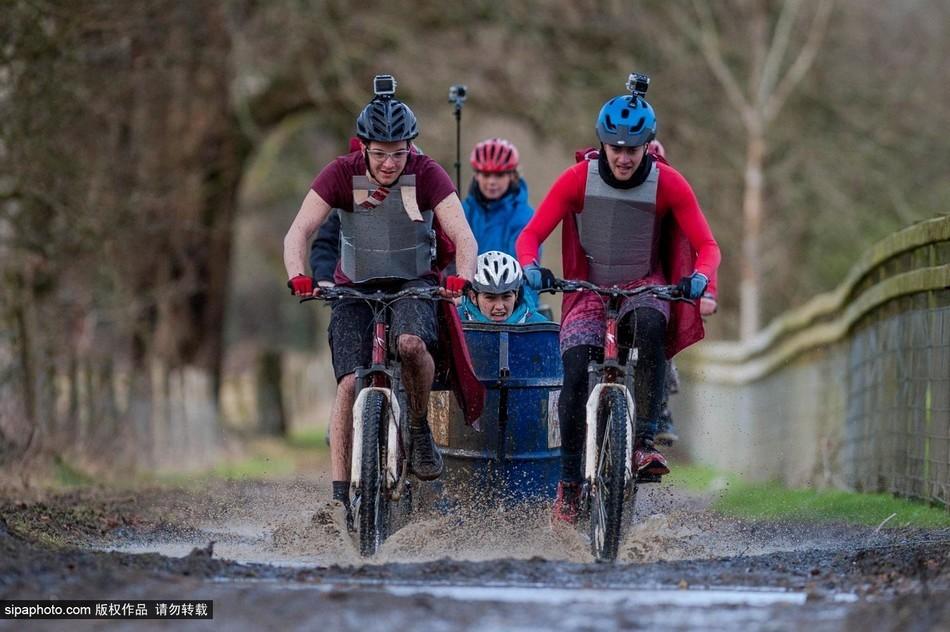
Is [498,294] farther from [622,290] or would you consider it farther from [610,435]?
[610,435]

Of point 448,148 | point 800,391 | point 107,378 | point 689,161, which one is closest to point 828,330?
point 800,391

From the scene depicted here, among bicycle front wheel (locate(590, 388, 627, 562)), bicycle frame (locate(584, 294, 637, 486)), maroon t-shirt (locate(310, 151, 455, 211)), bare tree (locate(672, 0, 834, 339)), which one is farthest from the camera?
bare tree (locate(672, 0, 834, 339))

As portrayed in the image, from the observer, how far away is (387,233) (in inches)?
368

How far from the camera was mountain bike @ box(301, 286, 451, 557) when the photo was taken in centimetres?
876

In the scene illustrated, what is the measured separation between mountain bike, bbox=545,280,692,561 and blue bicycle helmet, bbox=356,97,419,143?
1069 mm

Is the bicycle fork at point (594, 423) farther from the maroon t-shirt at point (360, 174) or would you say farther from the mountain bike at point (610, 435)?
the maroon t-shirt at point (360, 174)

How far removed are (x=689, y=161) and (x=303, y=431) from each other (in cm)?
922

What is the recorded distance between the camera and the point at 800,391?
643 inches

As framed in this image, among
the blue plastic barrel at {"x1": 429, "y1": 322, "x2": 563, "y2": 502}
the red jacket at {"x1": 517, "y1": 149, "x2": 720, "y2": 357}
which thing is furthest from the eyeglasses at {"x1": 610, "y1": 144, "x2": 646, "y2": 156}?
the blue plastic barrel at {"x1": 429, "y1": 322, "x2": 563, "y2": 502}

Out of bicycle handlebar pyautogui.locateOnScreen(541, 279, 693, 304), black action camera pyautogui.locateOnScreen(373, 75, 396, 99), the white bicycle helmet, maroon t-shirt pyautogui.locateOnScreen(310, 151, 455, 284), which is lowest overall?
bicycle handlebar pyautogui.locateOnScreen(541, 279, 693, 304)

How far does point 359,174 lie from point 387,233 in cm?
33

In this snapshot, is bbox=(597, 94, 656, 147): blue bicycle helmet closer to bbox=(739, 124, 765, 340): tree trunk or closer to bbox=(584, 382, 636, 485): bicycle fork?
bbox=(584, 382, 636, 485): bicycle fork

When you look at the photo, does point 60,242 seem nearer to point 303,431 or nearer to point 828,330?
point 828,330

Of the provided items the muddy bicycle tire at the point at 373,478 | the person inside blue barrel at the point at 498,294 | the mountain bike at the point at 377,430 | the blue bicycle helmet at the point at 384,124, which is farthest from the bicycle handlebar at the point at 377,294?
the person inside blue barrel at the point at 498,294
